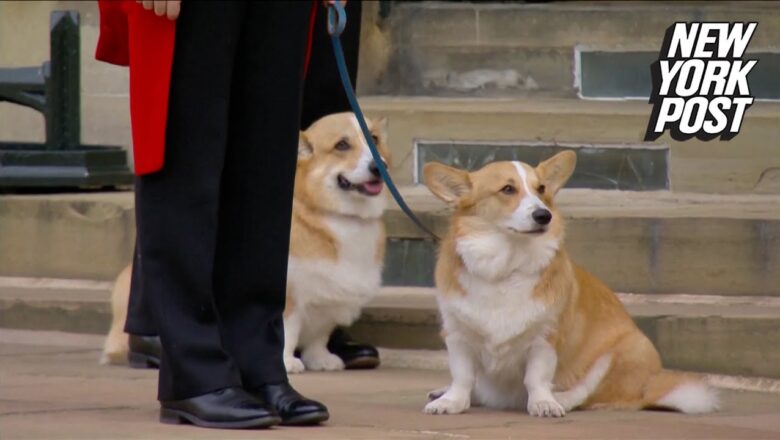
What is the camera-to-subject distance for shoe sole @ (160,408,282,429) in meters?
3.68

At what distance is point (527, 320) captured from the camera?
429cm

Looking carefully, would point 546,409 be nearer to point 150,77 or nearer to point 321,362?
point 321,362

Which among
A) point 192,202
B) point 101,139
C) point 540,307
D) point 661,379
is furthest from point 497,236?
point 101,139

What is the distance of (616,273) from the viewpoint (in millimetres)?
5293

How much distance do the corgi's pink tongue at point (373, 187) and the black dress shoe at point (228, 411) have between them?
159cm

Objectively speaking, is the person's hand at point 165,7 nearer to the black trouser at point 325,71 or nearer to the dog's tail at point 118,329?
the black trouser at point 325,71

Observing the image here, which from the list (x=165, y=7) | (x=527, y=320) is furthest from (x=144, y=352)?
(x=165, y=7)

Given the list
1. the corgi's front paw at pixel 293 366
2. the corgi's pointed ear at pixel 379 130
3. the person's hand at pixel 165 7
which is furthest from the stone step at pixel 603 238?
the person's hand at pixel 165 7

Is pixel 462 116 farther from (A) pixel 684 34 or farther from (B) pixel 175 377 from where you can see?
(B) pixel 175 377

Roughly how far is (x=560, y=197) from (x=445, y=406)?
1813mm

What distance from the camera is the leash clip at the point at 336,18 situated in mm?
3834

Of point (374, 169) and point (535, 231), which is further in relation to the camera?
point (374, 169)

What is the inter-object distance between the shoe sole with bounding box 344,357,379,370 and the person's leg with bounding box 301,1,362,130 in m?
0.84

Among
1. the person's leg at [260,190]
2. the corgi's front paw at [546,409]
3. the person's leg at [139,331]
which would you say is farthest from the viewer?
the person's leg at [139,331]
